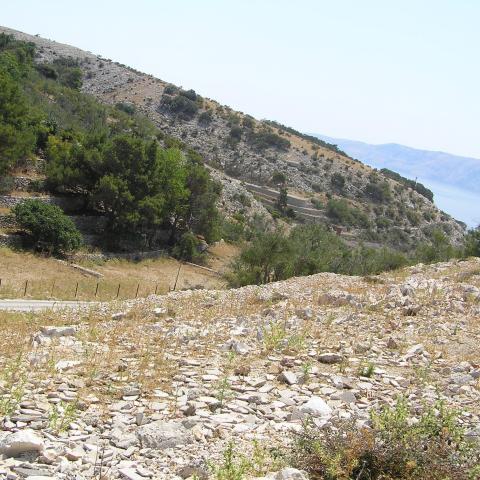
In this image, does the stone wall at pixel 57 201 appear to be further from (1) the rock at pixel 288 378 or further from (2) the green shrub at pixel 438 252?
(1) the rock at pixel 288 378

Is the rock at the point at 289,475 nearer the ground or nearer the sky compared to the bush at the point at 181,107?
nearer the ground

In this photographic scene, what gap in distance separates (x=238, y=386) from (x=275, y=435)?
1605mm

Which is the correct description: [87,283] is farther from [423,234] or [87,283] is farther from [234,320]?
[423,234]

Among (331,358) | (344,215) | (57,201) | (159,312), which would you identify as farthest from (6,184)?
(344,215)

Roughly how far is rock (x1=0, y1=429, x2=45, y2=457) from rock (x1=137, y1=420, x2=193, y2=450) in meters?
1.18

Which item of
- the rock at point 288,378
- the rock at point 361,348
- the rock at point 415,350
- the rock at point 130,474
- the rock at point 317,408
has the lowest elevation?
the rock at point 130,474

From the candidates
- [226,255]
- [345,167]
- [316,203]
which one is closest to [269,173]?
[316,203]

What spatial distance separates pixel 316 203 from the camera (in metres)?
93.8

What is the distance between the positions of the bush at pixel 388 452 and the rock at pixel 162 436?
54.1 inches

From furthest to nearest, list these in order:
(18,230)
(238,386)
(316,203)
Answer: (316,203)
(18,230)
(238,386)

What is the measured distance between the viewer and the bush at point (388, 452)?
18.8ft

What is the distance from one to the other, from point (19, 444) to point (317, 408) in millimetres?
3975

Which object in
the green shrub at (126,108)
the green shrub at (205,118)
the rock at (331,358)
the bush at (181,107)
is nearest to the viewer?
the rock at (331,358)

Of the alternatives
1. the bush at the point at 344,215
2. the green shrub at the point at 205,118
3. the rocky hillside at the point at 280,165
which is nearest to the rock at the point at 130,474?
the rocky hillside at the point at 280,165
